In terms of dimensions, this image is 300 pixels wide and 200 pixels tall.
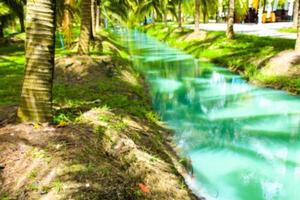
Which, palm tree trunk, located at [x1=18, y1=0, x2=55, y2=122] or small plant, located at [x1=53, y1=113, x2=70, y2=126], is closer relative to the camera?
palm tree trunk, located at [x1=18, y1=0, x2=55, y2=122]

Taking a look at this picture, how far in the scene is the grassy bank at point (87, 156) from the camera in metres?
5.93

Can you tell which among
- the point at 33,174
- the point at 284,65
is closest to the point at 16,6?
the point at 284,65

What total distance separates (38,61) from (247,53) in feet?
63.5

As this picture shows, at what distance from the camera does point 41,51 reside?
24.0 ft

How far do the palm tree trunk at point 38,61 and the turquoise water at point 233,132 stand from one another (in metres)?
3.54

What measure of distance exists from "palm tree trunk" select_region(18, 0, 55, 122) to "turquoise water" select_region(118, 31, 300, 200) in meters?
3.54

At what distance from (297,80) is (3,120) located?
1343 centimetres

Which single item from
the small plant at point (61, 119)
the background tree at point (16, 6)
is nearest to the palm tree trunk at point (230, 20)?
the background tree at point (16, 6)

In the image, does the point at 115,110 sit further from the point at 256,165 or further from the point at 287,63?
the point at 287,63

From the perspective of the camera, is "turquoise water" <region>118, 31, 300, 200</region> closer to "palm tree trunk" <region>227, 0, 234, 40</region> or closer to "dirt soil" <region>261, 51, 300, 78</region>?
"dirt soil" <region>261, 51, 300, 78</region>

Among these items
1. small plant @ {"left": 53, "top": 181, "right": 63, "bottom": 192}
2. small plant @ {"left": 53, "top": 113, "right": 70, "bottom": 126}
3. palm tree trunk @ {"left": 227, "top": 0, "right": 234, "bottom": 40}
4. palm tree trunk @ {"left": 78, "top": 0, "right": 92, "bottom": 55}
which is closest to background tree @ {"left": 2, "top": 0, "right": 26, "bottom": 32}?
palm tree trunk @ {"left": 78, "top": 0, "right": 92, "bottom": 55}

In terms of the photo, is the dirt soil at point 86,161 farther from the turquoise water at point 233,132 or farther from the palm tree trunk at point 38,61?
the turquoise water at point 233,132

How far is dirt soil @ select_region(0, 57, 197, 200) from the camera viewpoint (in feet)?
19.3

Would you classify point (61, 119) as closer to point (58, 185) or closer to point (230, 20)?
point (58, 185)
